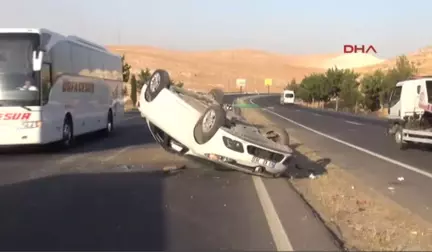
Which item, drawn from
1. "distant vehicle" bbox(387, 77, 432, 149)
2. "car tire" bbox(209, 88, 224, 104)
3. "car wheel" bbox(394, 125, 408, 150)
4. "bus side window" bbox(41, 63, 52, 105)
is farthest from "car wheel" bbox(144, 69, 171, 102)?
"car wheel" bbox(394, 125, 408, 150)

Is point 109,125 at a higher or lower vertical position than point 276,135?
lower

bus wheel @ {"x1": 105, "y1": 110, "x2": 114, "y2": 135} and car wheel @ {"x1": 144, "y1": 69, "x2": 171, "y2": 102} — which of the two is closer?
car wheel @ {"x1": 144, "y1": 69, "x2": 171, "y2": 102}

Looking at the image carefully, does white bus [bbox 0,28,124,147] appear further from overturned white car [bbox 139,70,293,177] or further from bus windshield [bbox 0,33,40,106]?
overturned white car [bbox 139,70,293,177]

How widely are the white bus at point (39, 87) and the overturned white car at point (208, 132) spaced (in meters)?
4.59

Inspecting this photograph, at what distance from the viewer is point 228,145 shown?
12883mm

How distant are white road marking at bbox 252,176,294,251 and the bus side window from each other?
25.6ft

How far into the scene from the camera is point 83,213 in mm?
9312

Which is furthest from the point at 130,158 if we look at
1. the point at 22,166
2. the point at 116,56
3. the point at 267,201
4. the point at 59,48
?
the point at 116,56

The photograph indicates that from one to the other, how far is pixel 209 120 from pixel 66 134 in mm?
8439

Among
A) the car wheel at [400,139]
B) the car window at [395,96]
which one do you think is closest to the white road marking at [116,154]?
the car wheel at [400,139]

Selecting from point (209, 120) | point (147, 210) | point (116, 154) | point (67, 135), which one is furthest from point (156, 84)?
point (67, 135)

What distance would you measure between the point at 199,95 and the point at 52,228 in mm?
7223

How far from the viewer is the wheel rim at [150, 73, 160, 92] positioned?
47.1ft

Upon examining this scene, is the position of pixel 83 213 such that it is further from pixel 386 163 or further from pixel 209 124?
pixel 386 163
